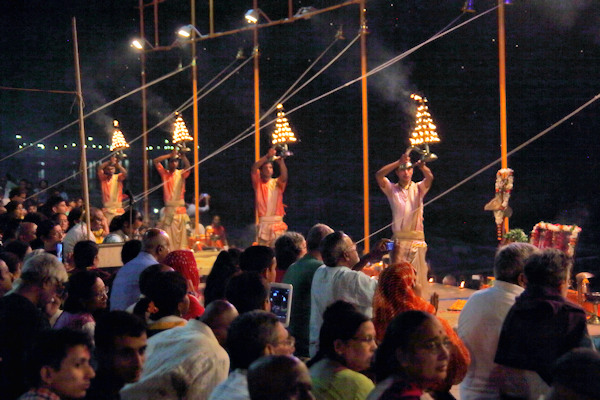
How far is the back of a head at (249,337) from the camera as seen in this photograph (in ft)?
10.4

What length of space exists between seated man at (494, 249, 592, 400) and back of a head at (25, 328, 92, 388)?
1.98 m

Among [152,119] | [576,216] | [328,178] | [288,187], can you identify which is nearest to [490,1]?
[576,216]

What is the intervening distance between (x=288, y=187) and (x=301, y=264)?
9733 millimetres

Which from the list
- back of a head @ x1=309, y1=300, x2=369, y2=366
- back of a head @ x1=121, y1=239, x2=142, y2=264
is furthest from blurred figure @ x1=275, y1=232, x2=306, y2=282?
back of a head @ x1=309, y1=300, x2=369, y2=366

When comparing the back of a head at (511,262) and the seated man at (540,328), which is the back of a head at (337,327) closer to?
the seated man at (540,328)

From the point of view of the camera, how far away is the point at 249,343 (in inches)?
125

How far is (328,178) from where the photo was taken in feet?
47.6

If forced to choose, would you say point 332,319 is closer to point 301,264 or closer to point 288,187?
point 301,264

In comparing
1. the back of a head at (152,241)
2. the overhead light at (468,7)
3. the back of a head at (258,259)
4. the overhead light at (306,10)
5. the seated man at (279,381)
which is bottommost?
the seated man at (279,381)

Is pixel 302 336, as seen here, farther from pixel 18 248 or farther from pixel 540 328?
pixel 18 248

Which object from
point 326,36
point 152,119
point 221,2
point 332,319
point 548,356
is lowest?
point 548,356

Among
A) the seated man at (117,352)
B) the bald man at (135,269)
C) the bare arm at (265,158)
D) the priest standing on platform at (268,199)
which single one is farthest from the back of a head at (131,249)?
the priest standing on platform at (268,199)

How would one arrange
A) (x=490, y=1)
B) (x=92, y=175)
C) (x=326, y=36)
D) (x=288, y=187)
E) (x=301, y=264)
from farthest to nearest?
(x=92, y=175)
(x=288, y=187)
(x=326, y=36)
(x=490, y=1)
(x=301, y=264)

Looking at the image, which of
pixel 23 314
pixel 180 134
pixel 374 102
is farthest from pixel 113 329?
pixel 180 134
